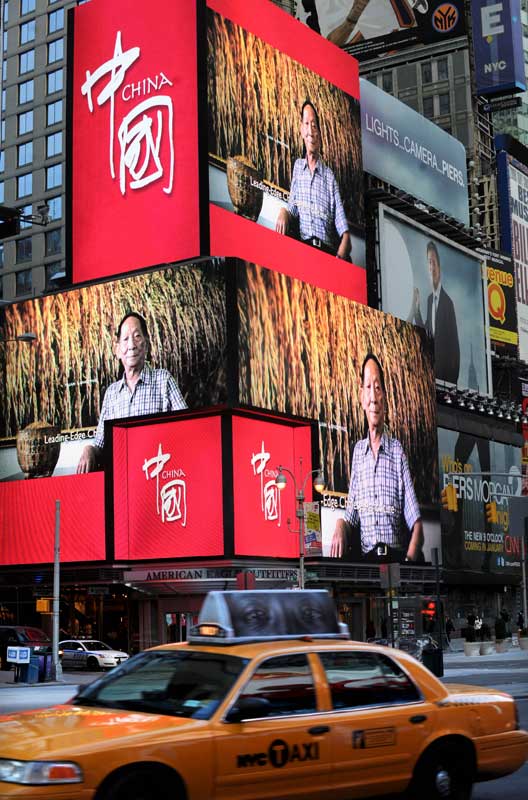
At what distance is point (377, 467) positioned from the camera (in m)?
67.1

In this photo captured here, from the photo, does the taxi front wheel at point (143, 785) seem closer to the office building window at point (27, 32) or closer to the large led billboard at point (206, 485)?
the large led billboard at point (206, 485)

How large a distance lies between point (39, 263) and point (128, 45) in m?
31.5

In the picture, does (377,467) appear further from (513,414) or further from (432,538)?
(513,414)

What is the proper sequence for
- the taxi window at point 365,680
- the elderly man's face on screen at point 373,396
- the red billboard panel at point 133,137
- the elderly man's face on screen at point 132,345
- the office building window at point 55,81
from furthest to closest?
the office building window at point 55,81 → the elderly man's face on screen at point 373,396 → the red billboard panel at point 133,137 → the elderly man's face on screen at point 132,345 → the taxi window at point 365,680

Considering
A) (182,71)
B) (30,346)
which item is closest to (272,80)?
(182,71)

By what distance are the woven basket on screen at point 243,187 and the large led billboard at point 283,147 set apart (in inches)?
2.1

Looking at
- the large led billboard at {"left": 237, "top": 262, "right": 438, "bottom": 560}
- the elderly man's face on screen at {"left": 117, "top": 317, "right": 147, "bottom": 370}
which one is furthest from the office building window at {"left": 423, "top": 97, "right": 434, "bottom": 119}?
the elderly man's face on screen at {"left": 117, "top": 317, "right": 147, "bottom": 370}

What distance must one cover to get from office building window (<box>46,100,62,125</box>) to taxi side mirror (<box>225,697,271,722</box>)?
8957cm

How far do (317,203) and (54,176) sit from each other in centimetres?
3039

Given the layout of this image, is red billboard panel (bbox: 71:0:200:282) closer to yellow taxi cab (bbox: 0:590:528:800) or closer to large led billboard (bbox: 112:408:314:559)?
large led billboard (bbox: 112:408:314:559)

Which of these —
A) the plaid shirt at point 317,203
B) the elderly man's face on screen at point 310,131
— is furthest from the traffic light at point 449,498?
the elderly man's face on screen at point 310,131

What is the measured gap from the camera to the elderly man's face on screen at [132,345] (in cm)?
5997

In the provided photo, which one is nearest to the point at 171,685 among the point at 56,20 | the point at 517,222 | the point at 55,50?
the point at 55,50

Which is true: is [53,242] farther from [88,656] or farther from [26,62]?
[88,656]
